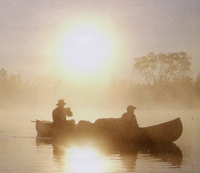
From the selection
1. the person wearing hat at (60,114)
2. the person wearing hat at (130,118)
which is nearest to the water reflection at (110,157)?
the person wearing hat at (130,118)

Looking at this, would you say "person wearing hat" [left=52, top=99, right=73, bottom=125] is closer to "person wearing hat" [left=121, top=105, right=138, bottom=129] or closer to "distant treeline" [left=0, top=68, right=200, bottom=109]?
"person wearing hat" [left=121, top=105, right=138, bottom=129]

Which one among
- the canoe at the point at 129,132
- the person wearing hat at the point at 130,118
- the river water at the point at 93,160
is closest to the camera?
the river water at the point at 93,160

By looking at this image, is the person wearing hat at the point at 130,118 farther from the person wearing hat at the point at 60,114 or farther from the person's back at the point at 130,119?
the person wearing hat at the point at 60,114

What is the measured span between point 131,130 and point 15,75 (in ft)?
262

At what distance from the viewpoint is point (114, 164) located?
11.6 meters

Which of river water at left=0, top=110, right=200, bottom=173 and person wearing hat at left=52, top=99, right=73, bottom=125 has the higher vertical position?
person wearing hat at left=52, top=99, right=73, bottom=125

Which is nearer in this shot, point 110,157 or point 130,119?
point 110,157

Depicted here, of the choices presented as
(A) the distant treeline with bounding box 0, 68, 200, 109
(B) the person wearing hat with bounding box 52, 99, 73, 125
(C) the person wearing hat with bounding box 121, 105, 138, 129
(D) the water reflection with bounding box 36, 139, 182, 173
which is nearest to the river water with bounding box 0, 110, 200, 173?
(D) the water reflection with bounding box 36, 139, 182, 173

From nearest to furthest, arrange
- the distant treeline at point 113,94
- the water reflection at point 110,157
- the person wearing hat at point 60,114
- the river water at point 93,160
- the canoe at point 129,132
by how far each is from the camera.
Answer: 1. the river water at point 93,160
2. the water reflection at point 110,157
3. the canoe at point 129,132
4. the person wearing hat at point 60,114
5. the distant treeline at point 113,94

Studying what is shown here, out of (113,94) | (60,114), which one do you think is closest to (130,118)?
(60,114)

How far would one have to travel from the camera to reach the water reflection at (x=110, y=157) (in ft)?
36.3

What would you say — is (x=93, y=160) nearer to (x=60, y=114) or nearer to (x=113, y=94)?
(x=60, y=114)

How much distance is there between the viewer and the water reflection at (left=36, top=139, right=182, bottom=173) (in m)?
11.1

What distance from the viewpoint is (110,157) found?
13.3 meters
